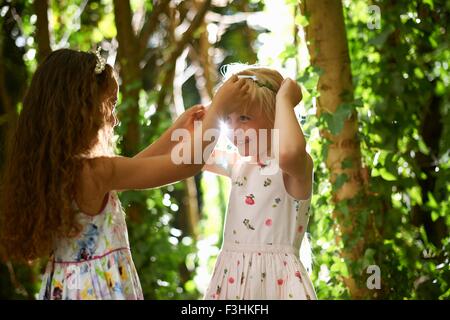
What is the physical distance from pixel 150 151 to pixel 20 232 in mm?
524

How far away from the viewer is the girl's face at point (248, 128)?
100.0 inches

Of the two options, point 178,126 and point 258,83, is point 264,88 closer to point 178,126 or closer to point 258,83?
point 258,83

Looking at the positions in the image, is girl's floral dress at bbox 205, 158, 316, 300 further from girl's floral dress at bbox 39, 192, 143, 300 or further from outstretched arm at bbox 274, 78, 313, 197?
girl's floral dress at bbox 39, 192, 143, 300

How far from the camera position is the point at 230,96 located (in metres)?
2.39

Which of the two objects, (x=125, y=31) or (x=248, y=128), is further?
(x=125, y=31)

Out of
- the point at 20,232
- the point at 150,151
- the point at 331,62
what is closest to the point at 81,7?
the point at 331,62

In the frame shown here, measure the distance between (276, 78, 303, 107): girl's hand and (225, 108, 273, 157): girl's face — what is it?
0.41ft

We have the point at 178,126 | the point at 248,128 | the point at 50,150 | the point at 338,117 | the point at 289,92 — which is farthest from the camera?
the point at 338,117

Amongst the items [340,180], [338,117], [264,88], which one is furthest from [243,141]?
[340,180]

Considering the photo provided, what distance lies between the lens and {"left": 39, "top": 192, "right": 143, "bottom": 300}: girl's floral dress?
7.54 ft

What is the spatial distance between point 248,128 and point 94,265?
1.94 feet

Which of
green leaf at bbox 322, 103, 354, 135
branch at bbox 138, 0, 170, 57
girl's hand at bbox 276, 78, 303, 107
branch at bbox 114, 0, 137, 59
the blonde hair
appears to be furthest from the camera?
branch at bbox 138, 0, 170, 57

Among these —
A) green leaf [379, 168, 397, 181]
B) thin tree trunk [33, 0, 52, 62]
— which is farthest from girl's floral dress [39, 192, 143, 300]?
thin tree trunk [33, 0, 52, 62]

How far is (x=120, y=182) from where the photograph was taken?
2.31m
